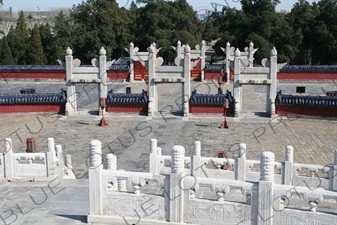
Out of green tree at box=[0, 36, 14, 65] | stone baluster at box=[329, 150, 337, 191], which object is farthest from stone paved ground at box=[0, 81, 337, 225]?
green tree at box=[0, 36, 14, 65]

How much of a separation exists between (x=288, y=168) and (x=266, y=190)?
2.54m

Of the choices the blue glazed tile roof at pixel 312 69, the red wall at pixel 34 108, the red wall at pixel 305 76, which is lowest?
the red wall at pixel 34 108

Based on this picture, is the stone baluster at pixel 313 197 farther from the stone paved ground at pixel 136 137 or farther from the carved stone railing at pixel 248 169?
the stone paved ground at pixel 136 137

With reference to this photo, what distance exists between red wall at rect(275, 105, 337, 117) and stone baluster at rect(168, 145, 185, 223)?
11444 mm

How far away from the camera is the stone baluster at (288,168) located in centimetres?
873

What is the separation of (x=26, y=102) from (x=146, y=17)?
1668 centimetres

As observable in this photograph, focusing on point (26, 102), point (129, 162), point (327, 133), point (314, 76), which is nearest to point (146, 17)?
point (314, 76)

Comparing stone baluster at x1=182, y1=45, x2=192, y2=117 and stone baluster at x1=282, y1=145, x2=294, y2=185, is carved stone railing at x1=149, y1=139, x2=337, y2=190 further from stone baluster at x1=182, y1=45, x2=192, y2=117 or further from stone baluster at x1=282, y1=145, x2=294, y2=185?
stone baluster at x1=182, y1=45, x2=192, y2=117

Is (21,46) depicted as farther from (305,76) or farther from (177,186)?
(177,186)

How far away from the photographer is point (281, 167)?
8.84 metres

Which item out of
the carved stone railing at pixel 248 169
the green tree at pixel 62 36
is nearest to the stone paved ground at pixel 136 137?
the carved stone railing at pixel 248 169

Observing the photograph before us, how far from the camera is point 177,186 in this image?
22.0ft

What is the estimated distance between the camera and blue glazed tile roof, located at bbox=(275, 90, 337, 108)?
55.1 feet

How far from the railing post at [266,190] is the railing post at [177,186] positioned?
3.47ft
